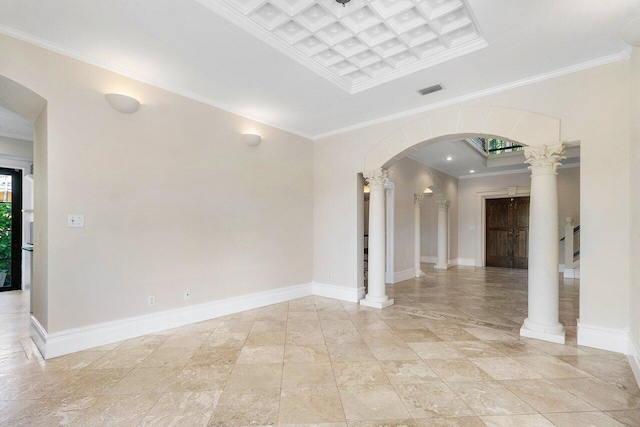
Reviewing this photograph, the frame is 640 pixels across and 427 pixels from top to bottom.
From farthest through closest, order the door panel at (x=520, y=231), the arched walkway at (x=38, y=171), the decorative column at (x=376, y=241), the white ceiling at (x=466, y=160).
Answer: the door panel at (x=520, y=231) < the white ceiling at (x=466, y=160) < the decorative column at (x=376, y=241) < the arched walkway at (x=38, y=171)

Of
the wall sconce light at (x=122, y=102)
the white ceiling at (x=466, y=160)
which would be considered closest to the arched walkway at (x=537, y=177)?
the white ceiling at (x=466, y=160)

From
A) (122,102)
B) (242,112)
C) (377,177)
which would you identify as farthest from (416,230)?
(122,102)

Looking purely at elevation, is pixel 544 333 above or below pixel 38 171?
below

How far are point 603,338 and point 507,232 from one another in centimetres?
689

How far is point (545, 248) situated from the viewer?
123 inches

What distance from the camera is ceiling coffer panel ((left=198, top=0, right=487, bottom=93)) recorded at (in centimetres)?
239

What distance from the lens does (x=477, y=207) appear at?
362 inches

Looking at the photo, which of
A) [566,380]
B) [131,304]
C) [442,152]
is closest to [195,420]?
[131,304]

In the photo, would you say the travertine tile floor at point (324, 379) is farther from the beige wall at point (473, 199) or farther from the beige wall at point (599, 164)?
the beige wall at point (473, 199)

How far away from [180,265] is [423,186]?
600 cm

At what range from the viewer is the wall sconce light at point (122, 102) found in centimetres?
295

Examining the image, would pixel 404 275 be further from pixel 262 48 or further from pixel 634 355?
pixel 262 48

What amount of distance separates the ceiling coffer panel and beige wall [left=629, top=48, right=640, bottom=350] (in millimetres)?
1315

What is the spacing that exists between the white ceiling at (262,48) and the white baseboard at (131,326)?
2667mm
